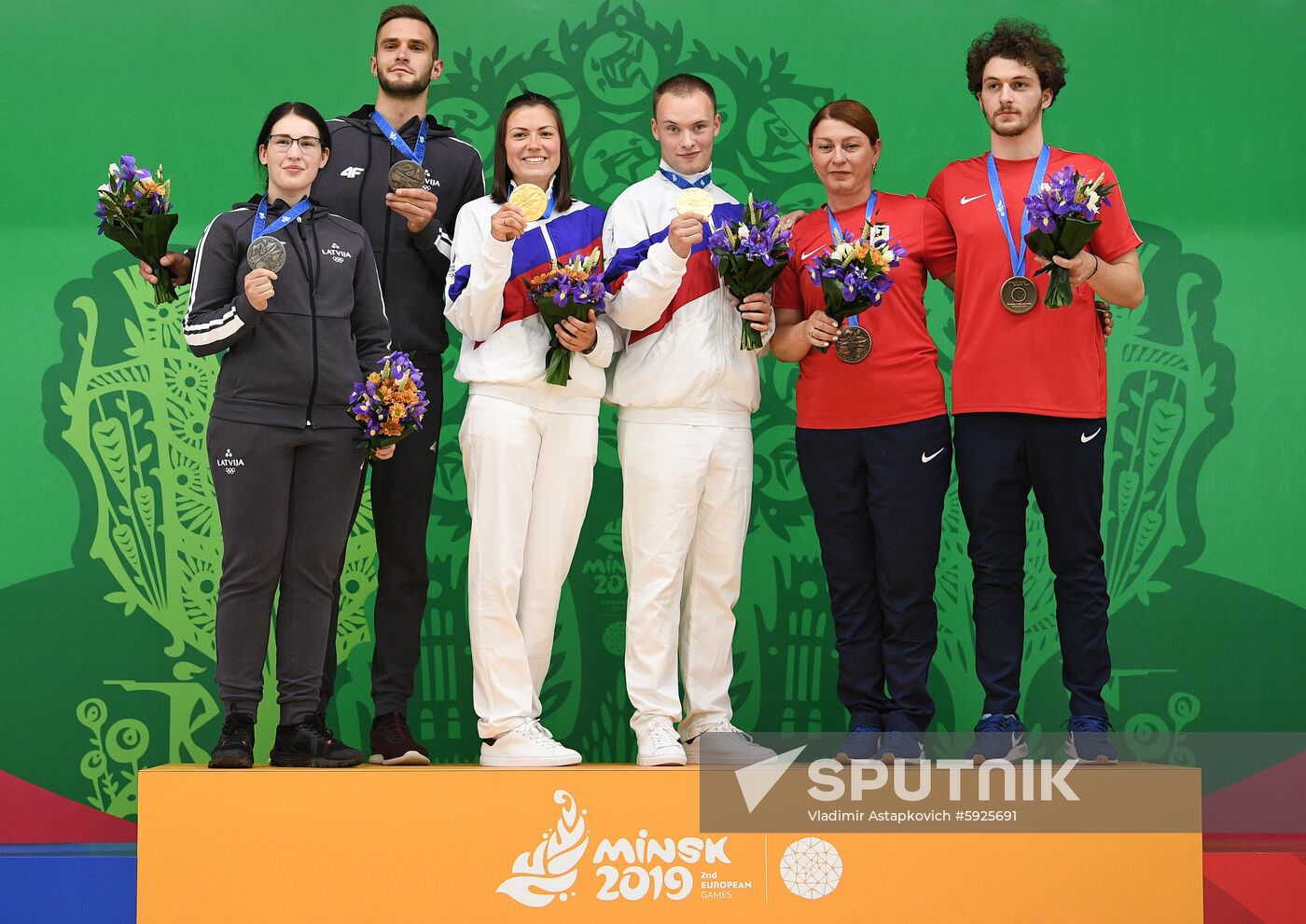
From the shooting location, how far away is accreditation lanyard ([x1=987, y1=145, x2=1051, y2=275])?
362 centimetres

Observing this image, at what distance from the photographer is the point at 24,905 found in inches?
144

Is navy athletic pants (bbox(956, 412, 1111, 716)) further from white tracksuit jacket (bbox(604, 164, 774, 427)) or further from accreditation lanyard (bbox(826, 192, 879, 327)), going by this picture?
white tracksuit jacket (bbox(604, 164, 774, 427))

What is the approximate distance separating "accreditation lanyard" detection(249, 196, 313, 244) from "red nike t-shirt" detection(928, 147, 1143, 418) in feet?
6.29

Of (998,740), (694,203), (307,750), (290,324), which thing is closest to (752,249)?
(694,203)

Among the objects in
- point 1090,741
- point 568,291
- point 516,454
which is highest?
point 568,291

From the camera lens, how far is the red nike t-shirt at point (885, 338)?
3686 millimetres

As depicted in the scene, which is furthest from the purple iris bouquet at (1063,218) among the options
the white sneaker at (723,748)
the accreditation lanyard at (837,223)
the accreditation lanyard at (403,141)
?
the accreditation lanyard at (403,141)

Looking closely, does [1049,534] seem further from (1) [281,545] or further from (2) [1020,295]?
(1) [281,545]

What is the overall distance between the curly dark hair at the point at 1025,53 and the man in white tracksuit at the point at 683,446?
0.83 m

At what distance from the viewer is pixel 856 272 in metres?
3.46

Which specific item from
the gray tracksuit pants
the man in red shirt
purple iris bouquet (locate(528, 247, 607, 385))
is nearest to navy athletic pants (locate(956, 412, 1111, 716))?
the man in red shirt

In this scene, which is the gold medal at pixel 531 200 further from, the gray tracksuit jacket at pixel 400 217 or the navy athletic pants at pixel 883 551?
the navy athletic pants at pixel 883 551

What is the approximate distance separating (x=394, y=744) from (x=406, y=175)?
67.4 inches

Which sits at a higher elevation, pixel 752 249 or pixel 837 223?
pixel 837 223
